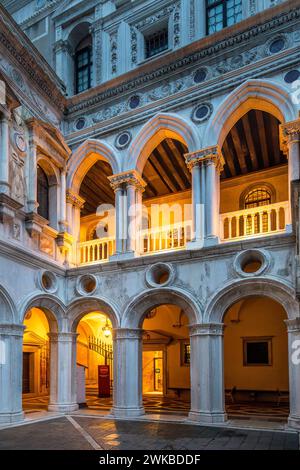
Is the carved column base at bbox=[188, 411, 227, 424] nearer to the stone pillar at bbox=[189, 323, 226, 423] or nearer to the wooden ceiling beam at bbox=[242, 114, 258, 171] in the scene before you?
the stone pillar at bbox=[189, 323, 226, 423]

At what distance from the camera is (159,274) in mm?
12930

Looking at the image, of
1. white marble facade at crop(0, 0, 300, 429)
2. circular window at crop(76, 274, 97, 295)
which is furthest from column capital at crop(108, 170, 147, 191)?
circular window at crop(76, 274, 97, 295)

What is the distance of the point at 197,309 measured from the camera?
11930 millimetres

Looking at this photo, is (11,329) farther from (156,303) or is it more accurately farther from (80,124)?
(80,124)

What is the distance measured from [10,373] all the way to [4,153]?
5383 mm

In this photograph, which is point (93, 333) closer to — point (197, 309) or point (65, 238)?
point (65, 238)

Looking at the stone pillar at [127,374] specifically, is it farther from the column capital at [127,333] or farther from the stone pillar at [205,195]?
the stone pillar at [205,195]

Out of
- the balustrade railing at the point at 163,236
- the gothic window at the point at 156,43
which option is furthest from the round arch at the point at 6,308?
the gothic window at the point at 156,43

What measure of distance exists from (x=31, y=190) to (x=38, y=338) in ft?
27.4

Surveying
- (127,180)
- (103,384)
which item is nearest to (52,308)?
(127,180)

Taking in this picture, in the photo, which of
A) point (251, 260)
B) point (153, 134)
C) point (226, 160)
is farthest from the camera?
point (226, 160)

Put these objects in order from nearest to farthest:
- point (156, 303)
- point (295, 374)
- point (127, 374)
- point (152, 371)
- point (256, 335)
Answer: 1. point (295, 374)
2. point (127, 374)
3. point (156, 303)
4. point (256, 335)
5. point (152, 371)

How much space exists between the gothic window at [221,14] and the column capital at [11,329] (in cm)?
994
